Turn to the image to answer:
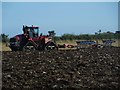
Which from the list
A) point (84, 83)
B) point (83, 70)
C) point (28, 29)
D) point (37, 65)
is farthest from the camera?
point (28, 29)

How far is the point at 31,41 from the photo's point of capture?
76.6ft

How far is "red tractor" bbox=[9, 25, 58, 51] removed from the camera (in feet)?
77.5

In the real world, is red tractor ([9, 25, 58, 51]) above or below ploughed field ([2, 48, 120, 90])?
above

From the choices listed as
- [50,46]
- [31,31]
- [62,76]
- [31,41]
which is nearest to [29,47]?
[31,41]

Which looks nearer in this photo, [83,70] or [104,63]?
[83,70]

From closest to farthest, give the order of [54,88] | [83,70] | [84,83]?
[54,88] < [84,83] < [83,70]

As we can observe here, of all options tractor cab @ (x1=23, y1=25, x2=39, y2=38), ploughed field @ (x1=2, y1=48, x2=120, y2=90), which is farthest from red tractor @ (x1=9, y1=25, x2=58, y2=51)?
ploughed field @ (x1=2, y1=48, x2=120, y2=90)

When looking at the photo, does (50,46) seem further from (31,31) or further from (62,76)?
(62,76)

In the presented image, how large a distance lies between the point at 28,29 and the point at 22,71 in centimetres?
1220

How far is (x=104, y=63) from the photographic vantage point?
1468cm

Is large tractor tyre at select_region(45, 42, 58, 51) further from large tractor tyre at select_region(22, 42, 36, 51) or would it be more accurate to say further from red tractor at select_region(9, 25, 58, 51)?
large tractor tyre at select_region(22, 42, 36, 51)

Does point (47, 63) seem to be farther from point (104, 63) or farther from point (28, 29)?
point (28, 29)

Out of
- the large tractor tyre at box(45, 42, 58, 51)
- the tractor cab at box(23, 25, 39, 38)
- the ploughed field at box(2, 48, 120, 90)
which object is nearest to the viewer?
the ploughed field at box(2, 48, 120, 90)

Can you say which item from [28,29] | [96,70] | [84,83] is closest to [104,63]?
[96,70]
